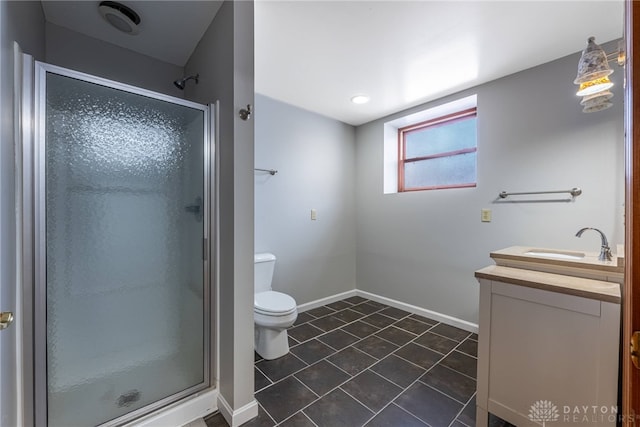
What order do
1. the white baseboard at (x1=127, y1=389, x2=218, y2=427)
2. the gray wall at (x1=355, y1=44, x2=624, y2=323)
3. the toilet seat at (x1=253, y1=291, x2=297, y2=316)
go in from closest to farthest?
1. the white baseboard at (x1=127, y1=389, x2=218, y2=427)
2. the gray wall at (x1=355, y1=44, x2=624, y2=323)
3. the toilet seat at (x1=253, y1=291, x2=297, y2=316)

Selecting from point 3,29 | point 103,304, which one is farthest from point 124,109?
point 103,304

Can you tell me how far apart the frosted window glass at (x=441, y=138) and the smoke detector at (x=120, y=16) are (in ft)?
8.80

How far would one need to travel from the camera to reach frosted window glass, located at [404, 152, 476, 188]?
2.50 meters

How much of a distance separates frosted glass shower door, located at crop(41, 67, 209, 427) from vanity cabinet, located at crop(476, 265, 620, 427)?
1515 millimetres

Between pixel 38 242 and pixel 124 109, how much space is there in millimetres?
710

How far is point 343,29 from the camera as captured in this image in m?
1.60

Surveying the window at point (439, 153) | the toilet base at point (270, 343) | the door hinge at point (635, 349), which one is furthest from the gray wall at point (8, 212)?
the window at point (439, 153)

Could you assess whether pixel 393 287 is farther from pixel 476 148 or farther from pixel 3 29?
pixel 3 29

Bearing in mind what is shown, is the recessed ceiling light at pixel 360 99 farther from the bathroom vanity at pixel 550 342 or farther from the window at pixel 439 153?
the bathroom vanity at pixel 550 342

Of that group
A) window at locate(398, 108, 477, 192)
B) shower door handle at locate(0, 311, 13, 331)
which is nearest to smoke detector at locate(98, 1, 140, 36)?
shower door handle at locate(0, 311, 13, 331)

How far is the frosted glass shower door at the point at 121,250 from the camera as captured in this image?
3.80 feet

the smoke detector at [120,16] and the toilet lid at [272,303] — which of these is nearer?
the smoke detector at [120,16]

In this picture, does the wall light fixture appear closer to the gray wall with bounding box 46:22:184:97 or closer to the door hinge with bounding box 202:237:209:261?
the door hinge with bounding box 202:237:209:261

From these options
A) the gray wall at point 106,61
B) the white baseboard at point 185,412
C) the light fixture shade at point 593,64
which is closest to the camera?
the light fixture shade at point 593,64
